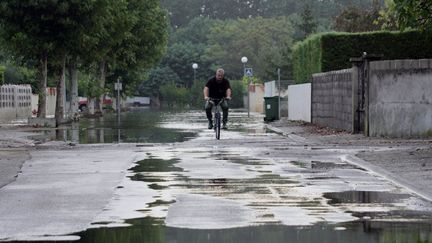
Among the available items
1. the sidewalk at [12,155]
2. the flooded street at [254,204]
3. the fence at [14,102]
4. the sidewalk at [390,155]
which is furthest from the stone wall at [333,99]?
the fence at [14,102]

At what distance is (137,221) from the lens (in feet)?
34.9

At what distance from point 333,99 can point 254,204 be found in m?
21.9

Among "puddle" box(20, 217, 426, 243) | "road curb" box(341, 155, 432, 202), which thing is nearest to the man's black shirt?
"road curb" box(341, 155, 432, 202)

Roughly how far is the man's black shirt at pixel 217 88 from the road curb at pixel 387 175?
7.86 meters

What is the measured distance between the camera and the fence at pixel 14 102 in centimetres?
5309

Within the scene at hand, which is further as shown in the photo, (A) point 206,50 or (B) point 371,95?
(A) point 206,50

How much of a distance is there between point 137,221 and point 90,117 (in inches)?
1952

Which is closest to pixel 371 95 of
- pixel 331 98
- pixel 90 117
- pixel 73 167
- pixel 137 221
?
pixel 331 98

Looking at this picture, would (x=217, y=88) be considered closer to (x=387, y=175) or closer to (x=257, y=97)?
(x=387, y=175)

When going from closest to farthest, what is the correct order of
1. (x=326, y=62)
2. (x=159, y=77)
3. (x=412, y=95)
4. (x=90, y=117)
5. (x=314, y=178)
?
(x=314, y=178)
(x=412, y=95)
(x=326, y=62)
(x=90, y=117)
(x=159, y=77)

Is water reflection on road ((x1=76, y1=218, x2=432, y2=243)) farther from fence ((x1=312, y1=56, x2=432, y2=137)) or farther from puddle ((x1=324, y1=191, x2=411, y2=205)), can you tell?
fence ((x1=312, y1=56, x2=432, y2=137))

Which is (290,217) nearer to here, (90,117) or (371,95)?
(371,95)

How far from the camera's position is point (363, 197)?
507 inches

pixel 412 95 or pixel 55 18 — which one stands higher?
pixel 55 18
